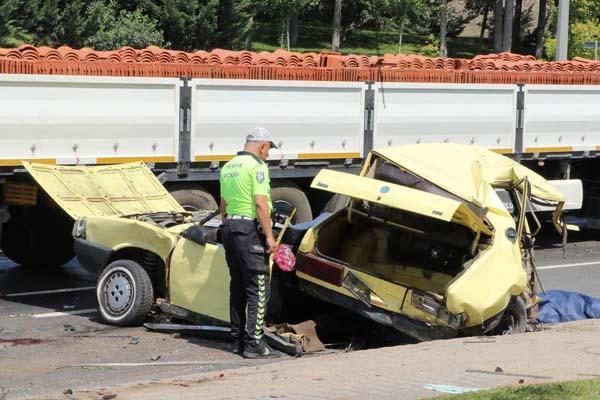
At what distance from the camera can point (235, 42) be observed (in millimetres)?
44312

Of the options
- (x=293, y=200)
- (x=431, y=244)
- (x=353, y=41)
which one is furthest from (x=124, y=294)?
(x=353, y=41)

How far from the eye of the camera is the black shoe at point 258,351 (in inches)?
364

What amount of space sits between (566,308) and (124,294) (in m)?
4.33

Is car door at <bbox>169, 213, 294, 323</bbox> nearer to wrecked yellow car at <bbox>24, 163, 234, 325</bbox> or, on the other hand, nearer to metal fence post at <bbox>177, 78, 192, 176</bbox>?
wrecked yellow car at <bbox>24, 163, 234, 325</bbox>

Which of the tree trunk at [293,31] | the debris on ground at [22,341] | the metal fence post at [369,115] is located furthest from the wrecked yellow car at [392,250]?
the tree trunk at [293,31]

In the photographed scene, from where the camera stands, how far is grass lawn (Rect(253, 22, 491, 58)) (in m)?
56.3

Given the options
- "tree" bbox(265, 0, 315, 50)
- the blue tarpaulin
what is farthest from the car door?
"tree" bbox(265, 0, 315, 50)

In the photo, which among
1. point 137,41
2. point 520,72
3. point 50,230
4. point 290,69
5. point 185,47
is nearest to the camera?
point 50,230

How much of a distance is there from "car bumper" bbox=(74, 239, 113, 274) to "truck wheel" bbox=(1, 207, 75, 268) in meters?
2.86

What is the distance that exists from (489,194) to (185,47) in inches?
1348

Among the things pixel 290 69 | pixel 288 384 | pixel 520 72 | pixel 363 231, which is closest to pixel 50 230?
pixel 290 69

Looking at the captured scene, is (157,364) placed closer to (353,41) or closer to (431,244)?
(431,244)

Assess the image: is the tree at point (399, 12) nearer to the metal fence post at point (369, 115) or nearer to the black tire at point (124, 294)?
the metal fence post at point (369, 115)

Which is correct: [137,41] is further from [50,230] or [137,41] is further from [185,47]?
[50,230]
